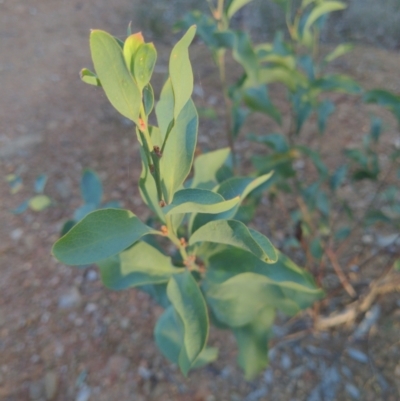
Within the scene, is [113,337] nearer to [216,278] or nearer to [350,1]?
[216,278]

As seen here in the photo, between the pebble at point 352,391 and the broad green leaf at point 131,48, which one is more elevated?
the broad green leaf at point 131,48

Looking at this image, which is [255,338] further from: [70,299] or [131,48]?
[70,299]

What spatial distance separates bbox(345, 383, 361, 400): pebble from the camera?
1.21 meters

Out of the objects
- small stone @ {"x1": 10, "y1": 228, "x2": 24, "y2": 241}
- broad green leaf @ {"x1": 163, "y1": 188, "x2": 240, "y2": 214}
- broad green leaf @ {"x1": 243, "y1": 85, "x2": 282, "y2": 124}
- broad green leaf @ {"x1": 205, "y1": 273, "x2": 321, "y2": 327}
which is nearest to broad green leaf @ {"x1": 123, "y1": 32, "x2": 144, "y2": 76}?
broad green leaf @ {"x1": 163, "y1": 188, "x2": 240, "y2": 214}

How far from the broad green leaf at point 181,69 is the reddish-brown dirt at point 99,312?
1001mm

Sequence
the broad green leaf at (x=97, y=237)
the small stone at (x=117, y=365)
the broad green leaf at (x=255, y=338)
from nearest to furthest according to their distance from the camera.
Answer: the broad green leaf at (x=97, y=237) → the broad green leaf at (x=255, y=338) → the small stone at (x=117, y=365)

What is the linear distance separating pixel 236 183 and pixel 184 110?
0.20m

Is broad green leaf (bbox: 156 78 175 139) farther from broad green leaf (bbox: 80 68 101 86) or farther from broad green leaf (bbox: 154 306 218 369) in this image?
broad green leaf (bbox: 154 306 218 369)

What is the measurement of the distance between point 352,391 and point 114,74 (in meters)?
1.10

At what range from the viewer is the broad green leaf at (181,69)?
45 cm

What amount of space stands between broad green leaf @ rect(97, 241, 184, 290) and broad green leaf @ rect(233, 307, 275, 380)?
260 mm

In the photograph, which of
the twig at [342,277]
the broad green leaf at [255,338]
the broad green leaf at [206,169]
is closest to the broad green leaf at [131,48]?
the broad green leaf at [206,169]

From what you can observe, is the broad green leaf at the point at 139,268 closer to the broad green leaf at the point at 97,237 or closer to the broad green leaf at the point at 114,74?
the broad green leaf at the point at 97,237

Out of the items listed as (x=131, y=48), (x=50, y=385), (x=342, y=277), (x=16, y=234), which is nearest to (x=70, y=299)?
(x=50, y=385)
